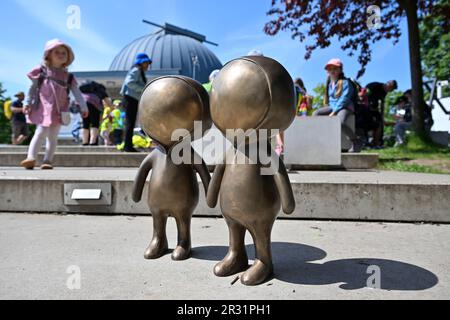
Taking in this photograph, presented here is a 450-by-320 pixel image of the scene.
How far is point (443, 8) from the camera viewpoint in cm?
798

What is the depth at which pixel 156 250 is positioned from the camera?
198 cm

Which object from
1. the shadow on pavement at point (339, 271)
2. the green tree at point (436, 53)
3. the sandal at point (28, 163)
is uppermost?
the green tree at point (436, 53)

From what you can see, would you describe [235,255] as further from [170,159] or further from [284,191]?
[170,159]

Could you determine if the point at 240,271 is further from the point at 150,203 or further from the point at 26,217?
the point at 26,217

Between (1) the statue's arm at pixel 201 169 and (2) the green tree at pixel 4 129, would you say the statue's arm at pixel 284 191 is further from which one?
(2) the green tree at pixel 4 129

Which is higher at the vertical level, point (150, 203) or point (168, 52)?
point (168, 52)

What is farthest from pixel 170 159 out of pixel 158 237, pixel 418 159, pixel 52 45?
pixel 418 159

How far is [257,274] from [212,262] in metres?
0.37

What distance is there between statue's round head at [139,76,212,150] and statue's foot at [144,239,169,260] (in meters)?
0.59

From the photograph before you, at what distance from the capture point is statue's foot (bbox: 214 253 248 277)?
5.55 feet

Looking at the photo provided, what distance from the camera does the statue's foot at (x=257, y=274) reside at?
1.58 metres

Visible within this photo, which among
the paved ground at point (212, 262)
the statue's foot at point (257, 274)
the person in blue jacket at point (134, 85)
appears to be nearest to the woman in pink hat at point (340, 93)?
the person in blue jacket at point (134, 85)
